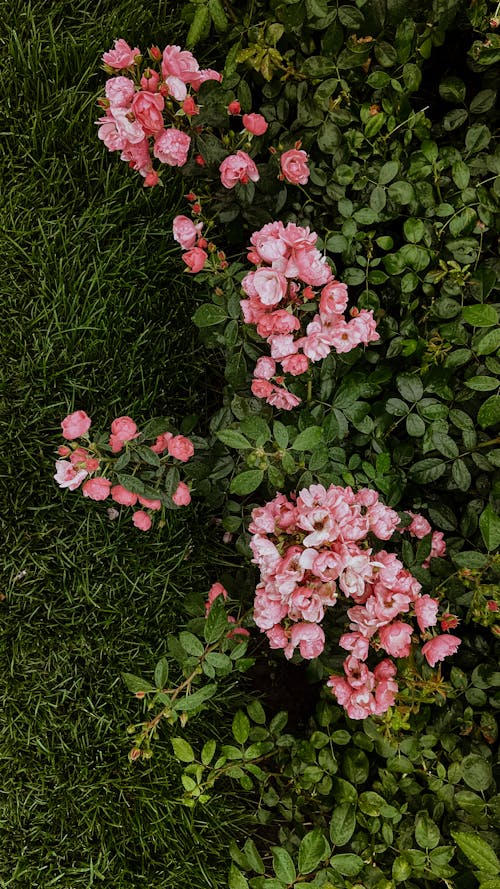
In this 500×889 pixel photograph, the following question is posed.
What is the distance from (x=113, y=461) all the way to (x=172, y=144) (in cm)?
62

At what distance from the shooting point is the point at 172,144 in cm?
128

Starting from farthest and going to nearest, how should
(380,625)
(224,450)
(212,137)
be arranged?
(224,450) → (212,137) → (380,625)

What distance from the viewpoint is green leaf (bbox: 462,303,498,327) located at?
1209 mm

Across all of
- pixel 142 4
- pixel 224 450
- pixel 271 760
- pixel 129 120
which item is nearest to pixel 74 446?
pixel 224 450

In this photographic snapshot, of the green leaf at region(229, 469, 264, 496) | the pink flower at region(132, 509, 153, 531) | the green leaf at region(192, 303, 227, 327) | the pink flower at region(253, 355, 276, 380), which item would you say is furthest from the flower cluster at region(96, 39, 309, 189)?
the pink flower at region(132, 509, 153, 531)

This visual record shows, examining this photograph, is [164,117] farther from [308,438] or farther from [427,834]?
[427,834]

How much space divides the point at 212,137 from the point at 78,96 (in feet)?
2.23

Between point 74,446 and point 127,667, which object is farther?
point 127,667

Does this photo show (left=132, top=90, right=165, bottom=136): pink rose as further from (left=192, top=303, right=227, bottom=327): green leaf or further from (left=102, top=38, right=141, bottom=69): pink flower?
(left=192, top=303, right=227, bottom=327): green leaf

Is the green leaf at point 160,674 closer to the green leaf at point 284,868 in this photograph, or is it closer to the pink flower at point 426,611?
the green leaf at point 284,868

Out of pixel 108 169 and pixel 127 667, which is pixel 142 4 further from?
pixel 127 667

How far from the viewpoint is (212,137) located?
4.44 feet

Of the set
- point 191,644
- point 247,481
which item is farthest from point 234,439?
point 191,644

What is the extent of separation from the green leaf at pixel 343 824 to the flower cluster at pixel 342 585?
230 millimetres
